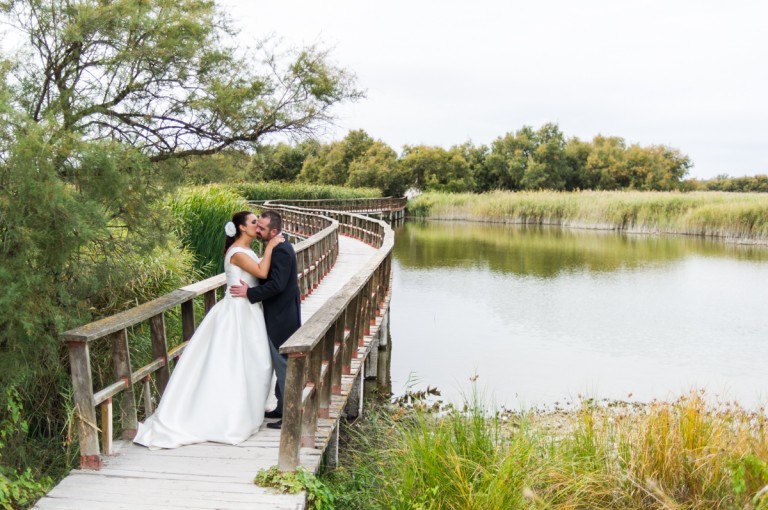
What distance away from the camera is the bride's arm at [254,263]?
5.19 metres

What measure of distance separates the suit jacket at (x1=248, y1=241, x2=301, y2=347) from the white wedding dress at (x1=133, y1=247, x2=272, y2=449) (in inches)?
3.5

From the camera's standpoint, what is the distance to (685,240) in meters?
36.3

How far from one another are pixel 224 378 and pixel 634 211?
40.3 meters

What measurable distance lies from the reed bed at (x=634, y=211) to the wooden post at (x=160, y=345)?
1378 inches

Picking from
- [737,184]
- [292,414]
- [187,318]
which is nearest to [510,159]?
[737,184]

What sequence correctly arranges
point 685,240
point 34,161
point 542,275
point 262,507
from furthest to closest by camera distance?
point 685,240 → point 542,275 → point 34,161 → point 262,507

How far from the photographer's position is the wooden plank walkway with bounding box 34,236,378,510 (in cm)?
384

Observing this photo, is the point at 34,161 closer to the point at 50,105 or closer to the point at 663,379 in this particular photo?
the point at 50,105

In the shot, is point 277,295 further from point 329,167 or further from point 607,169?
point 607,169

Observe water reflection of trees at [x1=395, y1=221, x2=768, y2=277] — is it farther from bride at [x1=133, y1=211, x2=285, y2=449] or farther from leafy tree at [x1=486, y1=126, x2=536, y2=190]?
leafy tree at [x1=486, y1=126, x2=536, y2=190]

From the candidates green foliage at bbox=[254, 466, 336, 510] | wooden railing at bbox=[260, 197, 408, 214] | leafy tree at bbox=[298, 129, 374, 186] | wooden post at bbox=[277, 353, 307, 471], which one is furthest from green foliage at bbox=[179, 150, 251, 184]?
leafy tree at bbox=[298, 129, 374, 186]

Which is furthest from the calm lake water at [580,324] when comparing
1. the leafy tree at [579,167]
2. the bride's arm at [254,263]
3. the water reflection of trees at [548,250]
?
the leafy tree at [579,167]

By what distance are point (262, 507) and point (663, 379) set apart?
9391 mm

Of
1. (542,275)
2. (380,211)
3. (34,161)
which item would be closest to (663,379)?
(34,161)
